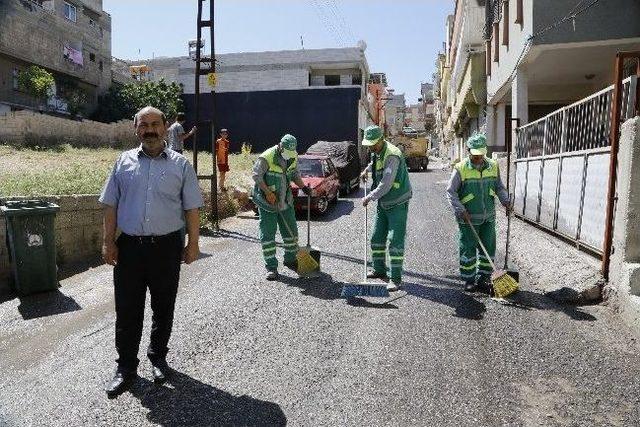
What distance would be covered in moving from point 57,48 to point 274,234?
31.9 meters

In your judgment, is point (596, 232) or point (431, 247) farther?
point (431, 247)

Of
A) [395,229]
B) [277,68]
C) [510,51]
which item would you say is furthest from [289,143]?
[277,68]

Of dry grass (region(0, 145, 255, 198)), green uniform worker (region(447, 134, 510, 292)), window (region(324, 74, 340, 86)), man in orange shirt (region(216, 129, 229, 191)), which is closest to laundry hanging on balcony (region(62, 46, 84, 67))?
dry grass (region(0, 145, 255, 198))

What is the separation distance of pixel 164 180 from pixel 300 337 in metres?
1.95

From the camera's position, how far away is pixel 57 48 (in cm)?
3253

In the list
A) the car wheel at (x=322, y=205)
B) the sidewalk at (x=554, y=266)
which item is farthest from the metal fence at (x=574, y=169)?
the car wheel at (x=322, y=205)

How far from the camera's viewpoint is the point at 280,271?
7.30 m

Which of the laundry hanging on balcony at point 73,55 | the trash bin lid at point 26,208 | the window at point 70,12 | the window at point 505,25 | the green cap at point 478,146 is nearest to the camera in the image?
the green cap at point 478,146

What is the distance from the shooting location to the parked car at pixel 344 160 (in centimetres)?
1828

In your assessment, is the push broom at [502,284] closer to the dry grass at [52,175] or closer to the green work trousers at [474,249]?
the green work trousers at [474,249]

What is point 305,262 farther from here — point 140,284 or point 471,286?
point 140,284

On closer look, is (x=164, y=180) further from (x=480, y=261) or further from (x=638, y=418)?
(x=480, y=261)

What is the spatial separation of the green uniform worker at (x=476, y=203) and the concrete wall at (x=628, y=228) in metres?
1.27

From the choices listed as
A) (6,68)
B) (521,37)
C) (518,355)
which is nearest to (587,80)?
(521,37)
